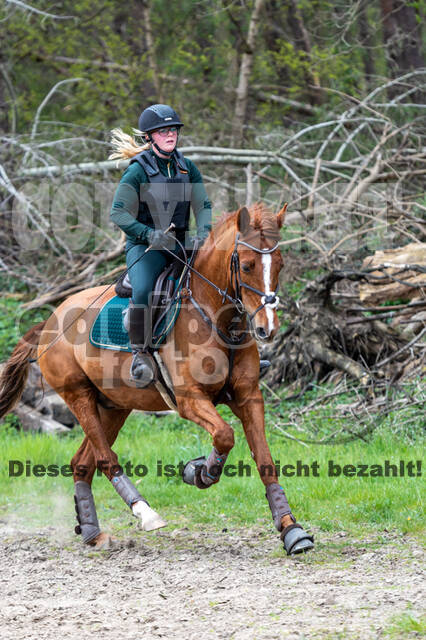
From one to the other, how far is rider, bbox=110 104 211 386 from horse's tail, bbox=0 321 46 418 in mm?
1614

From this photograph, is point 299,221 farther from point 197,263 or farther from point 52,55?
point 52,55

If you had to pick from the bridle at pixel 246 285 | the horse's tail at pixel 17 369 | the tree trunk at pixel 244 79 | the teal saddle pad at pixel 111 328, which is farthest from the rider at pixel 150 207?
the tree trunk at pixel 244 79

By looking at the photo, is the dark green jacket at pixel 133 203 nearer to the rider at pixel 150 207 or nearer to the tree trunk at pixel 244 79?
the rider at pixel 150 207

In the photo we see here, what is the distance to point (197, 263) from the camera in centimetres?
573

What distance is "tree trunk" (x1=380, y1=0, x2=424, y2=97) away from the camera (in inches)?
613

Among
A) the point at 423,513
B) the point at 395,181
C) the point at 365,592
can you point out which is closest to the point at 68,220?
the point at 395,181

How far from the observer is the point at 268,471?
5.36 metres

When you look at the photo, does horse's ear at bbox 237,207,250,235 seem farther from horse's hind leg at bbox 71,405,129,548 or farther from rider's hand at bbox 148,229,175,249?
horse's hind leg at bbox 71,405,129,548

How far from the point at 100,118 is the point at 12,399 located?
12.7 meters

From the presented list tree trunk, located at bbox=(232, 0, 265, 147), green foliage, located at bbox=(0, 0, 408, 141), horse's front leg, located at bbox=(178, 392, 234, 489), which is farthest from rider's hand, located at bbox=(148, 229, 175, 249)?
green foliage, located at bbox=(0, 0, 408, 141)

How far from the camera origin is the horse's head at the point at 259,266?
4.84m

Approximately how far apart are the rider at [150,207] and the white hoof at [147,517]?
90cm

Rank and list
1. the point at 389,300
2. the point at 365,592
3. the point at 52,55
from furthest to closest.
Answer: the point at 52,55 < the point at 389,300 < the point at 365,592

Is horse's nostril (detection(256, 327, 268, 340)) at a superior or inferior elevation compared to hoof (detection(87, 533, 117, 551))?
superior
